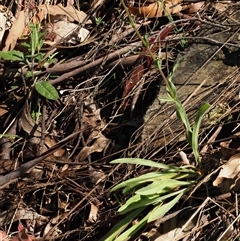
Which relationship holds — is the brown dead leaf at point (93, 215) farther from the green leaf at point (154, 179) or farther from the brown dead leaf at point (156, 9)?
the brown dead leaf at point (156, 9)

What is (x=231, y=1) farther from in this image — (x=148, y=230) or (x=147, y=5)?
(x=148, y=230)

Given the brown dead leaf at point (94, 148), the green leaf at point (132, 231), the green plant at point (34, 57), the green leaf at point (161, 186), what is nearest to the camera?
the green leaf at point (161, 186)

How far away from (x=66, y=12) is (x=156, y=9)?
0.50 m

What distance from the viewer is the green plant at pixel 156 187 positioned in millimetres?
2027

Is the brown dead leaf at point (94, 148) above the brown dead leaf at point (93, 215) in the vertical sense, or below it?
above

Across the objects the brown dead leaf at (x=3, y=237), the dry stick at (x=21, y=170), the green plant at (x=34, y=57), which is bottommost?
the brown dead leaf at (x=3, y=237)

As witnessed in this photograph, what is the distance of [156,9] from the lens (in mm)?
2996

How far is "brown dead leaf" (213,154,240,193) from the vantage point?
206 cm

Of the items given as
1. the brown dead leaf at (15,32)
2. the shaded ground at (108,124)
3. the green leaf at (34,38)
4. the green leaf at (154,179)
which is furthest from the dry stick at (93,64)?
the green leaf at (154,179)

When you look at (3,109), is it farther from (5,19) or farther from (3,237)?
(3,237)

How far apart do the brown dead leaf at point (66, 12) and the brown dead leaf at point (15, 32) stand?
0.14m

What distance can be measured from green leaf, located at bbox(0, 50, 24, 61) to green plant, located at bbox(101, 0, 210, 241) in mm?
867

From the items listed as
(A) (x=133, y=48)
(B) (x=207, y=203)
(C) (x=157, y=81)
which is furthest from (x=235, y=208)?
(A) (x=133, y=48)

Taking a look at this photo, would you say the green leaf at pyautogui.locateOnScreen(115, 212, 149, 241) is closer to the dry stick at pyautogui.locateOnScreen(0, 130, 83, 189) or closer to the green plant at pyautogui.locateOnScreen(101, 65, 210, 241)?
the green plant at pyautogui.locateOnScreen(101, 65, 210, 241)
